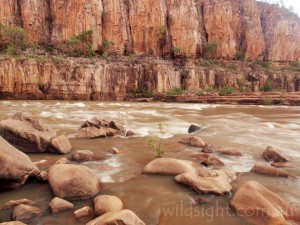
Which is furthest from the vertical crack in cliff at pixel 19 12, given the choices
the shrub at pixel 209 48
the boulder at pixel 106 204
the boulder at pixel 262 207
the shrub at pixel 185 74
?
the boulder at pixel 262 207

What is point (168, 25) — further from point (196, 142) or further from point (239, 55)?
point (196, 142)

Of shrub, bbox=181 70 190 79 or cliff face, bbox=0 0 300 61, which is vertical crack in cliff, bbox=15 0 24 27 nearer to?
cliff face, bbox=0 0 300 61

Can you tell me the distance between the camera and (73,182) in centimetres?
436

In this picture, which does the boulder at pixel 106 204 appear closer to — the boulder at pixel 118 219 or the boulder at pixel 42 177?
the boulder at pixel 118 219

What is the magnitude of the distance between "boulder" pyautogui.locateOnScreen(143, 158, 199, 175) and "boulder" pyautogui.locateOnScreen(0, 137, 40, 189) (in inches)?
86.0

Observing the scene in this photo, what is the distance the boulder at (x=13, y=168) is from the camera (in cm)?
433

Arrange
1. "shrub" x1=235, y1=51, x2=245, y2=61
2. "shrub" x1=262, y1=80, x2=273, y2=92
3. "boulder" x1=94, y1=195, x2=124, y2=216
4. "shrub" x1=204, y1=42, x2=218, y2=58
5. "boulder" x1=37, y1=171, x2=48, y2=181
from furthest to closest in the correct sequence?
1. "shrub" x1=235, y1=51, x2=245, y2=61
2. "shrub" x1=204, y1=42, x2=218, y2=58
3. "shrub" x1=262, y1=80, x2=273, y2=92
4. "boulder" x1=37, y1=171, x2=48, y2=181
5. "boulder" x1=94, y1=195, x2=124, y2=216

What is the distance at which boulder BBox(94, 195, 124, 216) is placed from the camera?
3754mm

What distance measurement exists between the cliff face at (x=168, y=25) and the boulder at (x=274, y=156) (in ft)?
124

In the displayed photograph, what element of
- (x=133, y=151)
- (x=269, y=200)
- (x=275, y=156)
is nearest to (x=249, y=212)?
(x=269, y=200)

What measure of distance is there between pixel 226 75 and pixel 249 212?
1629 inches

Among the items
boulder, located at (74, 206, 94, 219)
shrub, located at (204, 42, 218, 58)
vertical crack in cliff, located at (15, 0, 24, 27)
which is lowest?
boulder, located at (74, 206, 94, 219)

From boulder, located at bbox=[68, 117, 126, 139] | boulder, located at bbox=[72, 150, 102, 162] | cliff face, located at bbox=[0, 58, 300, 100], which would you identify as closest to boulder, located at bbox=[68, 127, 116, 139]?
boulder, located at bbox=[68, 117, 126, 139]

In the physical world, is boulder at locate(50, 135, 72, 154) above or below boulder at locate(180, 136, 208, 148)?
above
